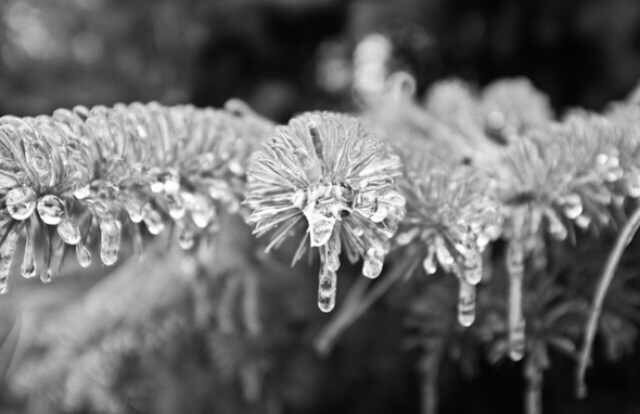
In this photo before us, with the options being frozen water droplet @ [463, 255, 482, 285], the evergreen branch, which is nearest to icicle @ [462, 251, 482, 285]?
frozen water droplet @ [463, 255, 482, 285]

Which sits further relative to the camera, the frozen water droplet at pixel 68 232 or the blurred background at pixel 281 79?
the blurred background at pixel 281 79

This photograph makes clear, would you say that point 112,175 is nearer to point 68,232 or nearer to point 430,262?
point 68,232

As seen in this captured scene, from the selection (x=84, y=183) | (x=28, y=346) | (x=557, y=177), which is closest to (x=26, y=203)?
(x=84, y=183)

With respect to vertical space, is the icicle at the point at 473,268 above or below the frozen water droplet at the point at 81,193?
below

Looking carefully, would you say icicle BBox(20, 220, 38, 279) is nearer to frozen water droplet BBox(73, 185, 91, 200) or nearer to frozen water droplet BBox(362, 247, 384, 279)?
frozen water droplet BBox(73, 185, 91, 200)

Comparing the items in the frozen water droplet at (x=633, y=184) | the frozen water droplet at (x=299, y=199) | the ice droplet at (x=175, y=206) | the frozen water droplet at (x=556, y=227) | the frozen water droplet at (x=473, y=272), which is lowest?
the frozen water droplet at (x=473, y=272)

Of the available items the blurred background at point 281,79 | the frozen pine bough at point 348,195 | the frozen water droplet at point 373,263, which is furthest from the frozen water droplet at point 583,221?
the blurred background at point 281,79

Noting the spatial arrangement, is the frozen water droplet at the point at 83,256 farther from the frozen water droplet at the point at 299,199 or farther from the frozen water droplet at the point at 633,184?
the frozen water droplet at the point at 633,184
